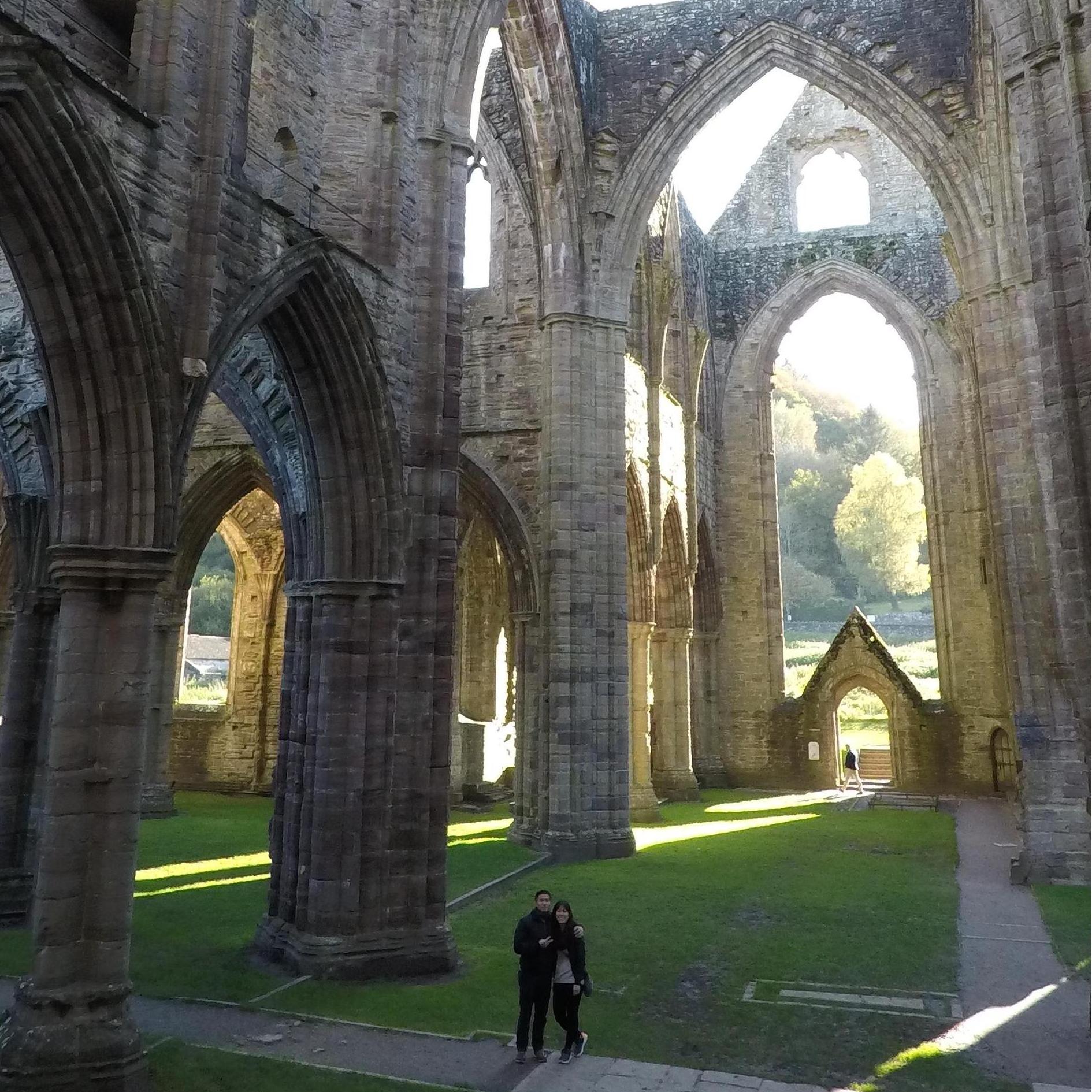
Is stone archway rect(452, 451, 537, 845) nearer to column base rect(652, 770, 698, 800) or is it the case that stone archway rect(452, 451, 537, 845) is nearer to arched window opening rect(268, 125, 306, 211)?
column base rect(652, 770, 698, 800)

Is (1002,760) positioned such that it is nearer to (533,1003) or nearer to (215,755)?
(215,755)

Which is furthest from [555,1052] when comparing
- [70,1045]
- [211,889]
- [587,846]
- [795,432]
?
[795,432]

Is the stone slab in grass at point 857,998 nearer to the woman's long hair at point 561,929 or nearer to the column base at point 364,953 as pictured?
the woman's long hair at point 561,929

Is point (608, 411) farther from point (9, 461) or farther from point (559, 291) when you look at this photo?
point (9, 461)

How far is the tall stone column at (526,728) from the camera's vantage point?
A: 42.7ft

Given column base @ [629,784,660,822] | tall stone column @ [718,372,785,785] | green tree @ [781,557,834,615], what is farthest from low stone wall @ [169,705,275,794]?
green tree @ [781,557,834,615]

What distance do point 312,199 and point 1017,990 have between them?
26.1 feet

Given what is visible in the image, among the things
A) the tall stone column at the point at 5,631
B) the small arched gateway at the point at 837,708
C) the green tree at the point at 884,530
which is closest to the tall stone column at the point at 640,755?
the small arched gateway at the point at 837,708

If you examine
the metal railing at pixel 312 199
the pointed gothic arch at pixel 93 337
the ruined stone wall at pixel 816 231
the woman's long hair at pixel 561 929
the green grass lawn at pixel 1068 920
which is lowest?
the green grass lawn at pixel 1068 920

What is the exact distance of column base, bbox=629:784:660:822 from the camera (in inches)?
608

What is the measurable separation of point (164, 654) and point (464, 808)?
582cm

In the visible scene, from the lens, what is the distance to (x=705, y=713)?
69.4 feet

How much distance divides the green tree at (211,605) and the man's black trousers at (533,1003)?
3218cm

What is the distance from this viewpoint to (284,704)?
308 inches
